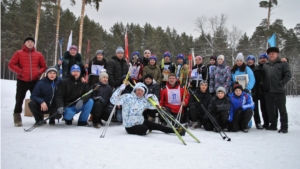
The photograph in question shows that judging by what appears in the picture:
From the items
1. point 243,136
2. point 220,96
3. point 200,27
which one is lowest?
point 243,136

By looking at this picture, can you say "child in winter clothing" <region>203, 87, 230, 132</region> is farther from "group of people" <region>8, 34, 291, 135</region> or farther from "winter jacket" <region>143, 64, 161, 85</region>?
"winter jacket" <region>143, 64, 161, 85</region>

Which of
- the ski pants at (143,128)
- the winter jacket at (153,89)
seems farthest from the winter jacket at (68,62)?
the ski pants at (143,128)

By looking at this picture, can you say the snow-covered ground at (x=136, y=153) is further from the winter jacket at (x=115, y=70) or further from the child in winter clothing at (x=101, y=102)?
the winter jacket at (x=115, y=70)

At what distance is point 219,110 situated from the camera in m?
5.42

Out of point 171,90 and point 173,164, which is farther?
point 171,90

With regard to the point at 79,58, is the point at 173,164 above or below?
below

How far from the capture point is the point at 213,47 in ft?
86.3

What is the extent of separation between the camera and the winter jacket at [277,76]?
5373 mm

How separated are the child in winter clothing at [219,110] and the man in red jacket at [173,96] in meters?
0.75

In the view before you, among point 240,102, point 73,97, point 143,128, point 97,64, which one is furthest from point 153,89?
point 240,102

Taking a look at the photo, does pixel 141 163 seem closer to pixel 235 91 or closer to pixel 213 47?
pixel 235 91

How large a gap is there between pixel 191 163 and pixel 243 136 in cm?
269

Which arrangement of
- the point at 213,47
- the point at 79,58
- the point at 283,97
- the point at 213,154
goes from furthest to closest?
the point at 213,47 → the point at 79,58 → the point at 283,97 → the point at 213,154

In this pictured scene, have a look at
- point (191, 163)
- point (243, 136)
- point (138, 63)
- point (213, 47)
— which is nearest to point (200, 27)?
point (213, 47)
